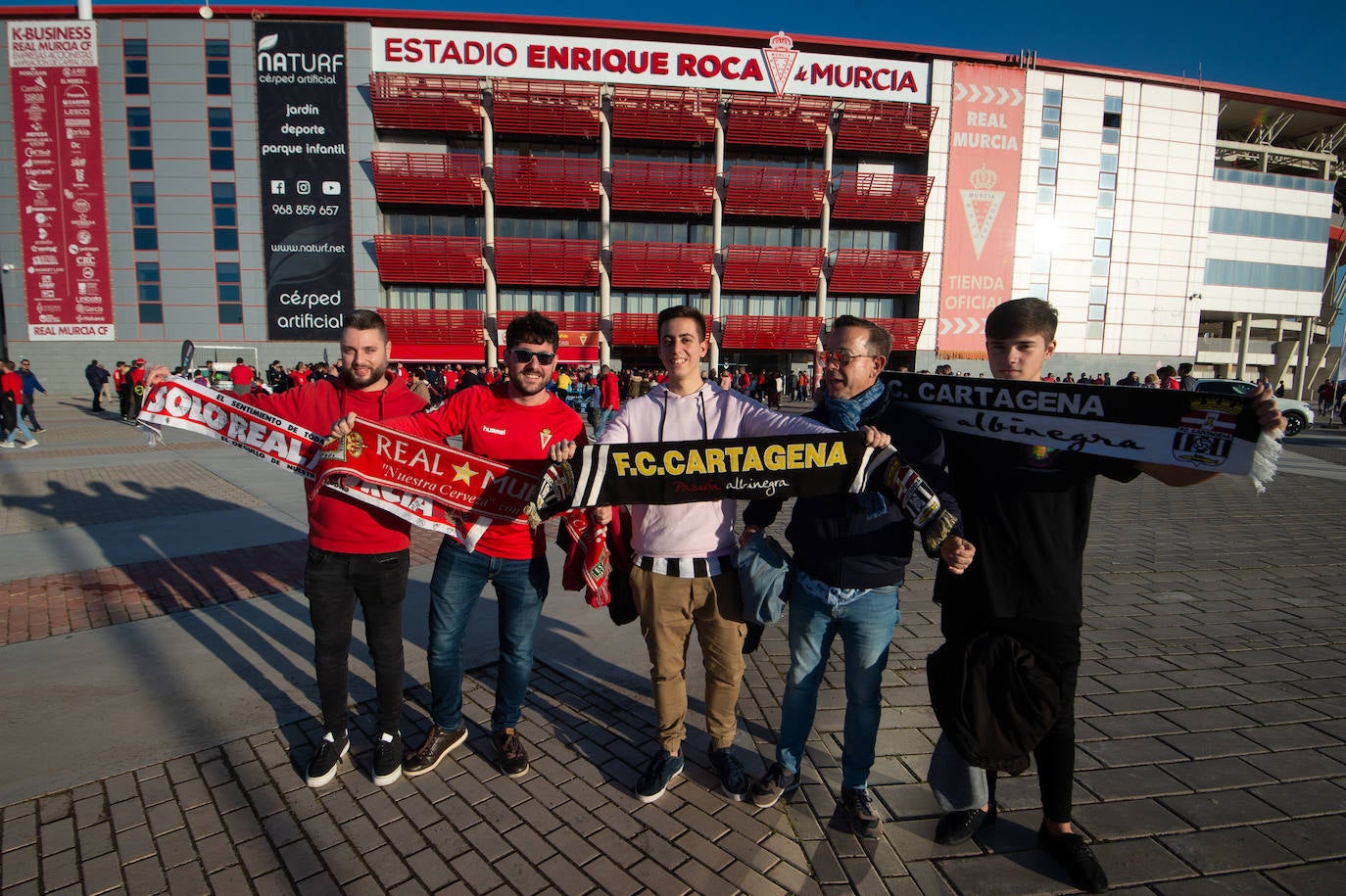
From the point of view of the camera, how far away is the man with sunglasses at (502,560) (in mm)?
3119

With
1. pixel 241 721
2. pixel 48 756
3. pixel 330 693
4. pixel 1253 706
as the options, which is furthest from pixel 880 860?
pixel 48 756

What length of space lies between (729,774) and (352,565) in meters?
2.12

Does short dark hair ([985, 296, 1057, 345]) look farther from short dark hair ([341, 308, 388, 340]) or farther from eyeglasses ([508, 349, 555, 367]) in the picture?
short dark hair ([341, 308, 388, 340])

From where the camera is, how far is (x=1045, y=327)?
8.43ft

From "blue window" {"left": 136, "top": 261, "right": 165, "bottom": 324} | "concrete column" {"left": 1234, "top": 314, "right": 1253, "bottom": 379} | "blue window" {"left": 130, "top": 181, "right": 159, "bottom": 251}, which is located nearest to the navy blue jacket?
"blue window" {"left": 136, "top": 261, "right": 165, "bottom": 324}

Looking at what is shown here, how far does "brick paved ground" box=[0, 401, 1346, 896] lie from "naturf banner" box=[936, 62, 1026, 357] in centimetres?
3549

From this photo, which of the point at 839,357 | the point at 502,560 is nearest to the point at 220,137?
the point at 502,560

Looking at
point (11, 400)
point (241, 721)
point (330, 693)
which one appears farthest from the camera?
point (11, 400)

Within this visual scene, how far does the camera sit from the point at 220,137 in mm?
31156

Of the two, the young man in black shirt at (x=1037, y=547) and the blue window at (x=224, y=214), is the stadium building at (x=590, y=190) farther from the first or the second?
the young man in black shirt at (x=1037, y=547)

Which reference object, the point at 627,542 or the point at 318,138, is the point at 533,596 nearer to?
the point at 627,542

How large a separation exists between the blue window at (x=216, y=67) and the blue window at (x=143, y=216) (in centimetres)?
594

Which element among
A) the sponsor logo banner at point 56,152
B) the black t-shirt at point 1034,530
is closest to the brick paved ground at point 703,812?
the black t-shirt at point 1034,530

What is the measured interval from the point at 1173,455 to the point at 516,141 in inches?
1475
